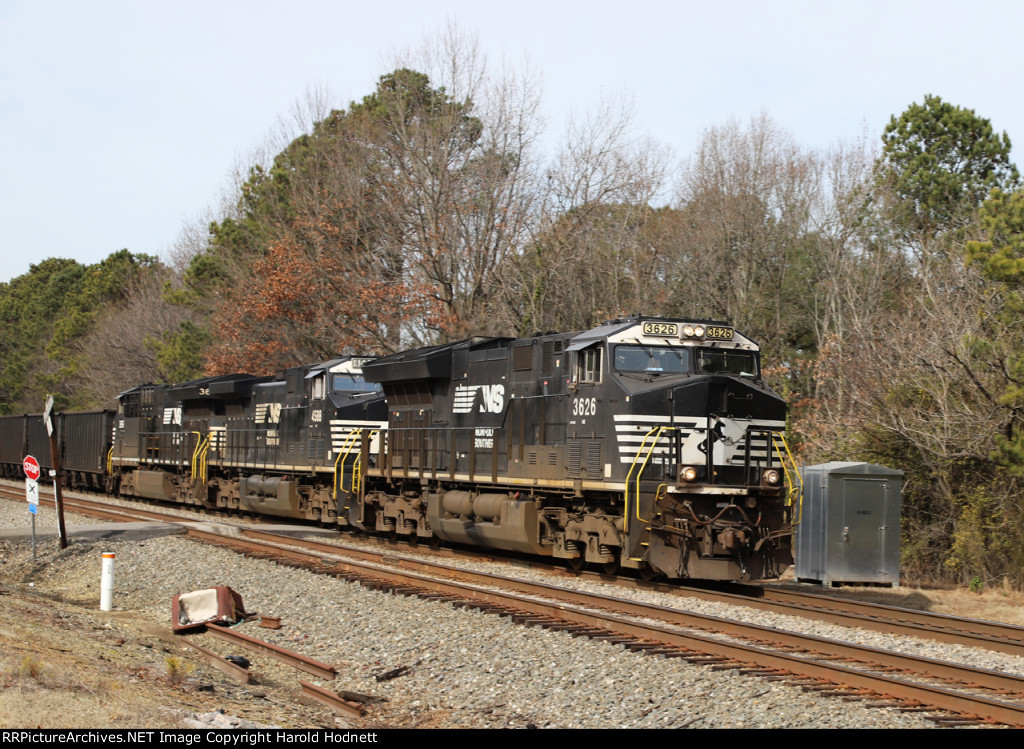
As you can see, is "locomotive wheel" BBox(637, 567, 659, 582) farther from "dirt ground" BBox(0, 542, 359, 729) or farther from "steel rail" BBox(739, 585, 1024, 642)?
"dirt ground" BBox(0, 542, 359, 729)

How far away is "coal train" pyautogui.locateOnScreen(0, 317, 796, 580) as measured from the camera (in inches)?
527

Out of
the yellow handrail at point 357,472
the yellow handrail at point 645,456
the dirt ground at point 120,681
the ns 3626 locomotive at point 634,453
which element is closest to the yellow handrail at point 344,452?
the yellow handrail at point 357,472

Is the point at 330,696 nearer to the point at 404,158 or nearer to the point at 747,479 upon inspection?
the point at 747,479

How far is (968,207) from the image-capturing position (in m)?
29.5

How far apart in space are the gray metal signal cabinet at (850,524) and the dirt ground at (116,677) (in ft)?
3.32

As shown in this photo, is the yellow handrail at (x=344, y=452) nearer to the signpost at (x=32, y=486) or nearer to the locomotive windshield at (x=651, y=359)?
the signpost at (x=32, y=486)

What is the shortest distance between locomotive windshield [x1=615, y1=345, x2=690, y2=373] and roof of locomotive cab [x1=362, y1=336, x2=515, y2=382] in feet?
11.7

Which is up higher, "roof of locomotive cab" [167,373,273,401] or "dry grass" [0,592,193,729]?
"roof of locomotive cab" [167,373,273,401]

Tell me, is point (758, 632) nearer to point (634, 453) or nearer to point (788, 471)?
point (634, 453)

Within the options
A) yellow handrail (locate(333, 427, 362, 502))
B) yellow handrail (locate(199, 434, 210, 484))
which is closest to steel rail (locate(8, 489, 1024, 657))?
yellow handrail (locate(333, 427, 362, 502))

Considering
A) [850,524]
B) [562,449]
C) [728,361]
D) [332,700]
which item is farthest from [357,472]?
[332,700]

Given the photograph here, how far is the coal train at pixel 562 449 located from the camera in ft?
43.9

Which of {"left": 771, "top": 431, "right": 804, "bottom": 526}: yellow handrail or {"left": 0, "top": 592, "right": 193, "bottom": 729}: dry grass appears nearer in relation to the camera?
{"left": 0, "top": 592, "right": 193, "bottom": 729}: dry grass

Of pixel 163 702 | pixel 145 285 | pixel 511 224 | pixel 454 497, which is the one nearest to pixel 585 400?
pixel 454 497
